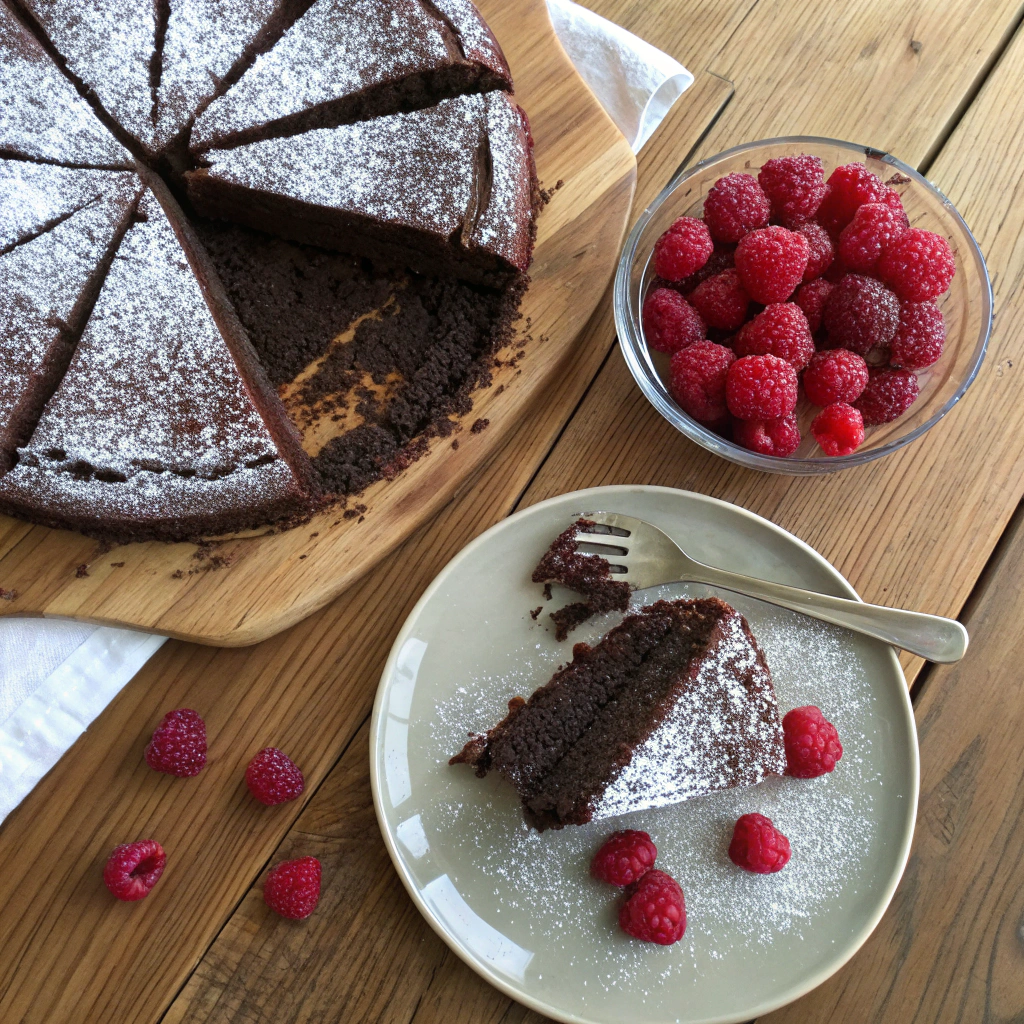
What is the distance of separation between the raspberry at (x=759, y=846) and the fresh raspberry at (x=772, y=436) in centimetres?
82

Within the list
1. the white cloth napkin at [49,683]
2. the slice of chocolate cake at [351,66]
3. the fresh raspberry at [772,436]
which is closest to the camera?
the fresh raspberry at [772,436]

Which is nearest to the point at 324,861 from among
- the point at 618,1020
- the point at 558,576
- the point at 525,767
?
the point at 525,767

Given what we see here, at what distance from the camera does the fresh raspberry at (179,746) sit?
200cm

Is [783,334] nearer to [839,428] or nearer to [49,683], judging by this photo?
[839,428]

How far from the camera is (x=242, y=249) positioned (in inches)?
95.5

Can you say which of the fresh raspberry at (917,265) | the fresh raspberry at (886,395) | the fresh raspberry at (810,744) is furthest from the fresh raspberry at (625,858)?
the fresh raspberry at (917,265)

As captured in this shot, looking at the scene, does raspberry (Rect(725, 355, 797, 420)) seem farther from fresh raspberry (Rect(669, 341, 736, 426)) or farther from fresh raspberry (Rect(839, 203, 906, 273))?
fresh raspberry (Rect(839, 203, 906, 273))

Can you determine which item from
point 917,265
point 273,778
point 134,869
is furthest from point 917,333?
point 134,869

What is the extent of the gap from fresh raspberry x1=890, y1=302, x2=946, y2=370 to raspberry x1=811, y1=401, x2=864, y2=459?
183 mm

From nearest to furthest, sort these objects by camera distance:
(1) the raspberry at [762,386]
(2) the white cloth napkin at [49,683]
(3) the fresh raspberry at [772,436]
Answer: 1. (1) the raspberry at [762,386]
2. (3) the fresh raspberry at [772,436]
3. (2) the white cloth napkin at [49,683]

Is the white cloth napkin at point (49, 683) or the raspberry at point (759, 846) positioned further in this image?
the white cloth napkin at point (49, 683)

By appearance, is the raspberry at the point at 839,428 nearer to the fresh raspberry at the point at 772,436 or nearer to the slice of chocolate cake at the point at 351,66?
the fresh raspberry at the point at 772,436

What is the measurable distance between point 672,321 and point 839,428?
442mm

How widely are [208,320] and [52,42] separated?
94cm
